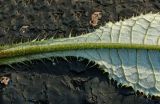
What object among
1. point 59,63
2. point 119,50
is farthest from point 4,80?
point 119,50

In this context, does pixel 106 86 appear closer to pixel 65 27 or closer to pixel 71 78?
pixel 71 78

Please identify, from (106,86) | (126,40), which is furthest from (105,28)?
(106,86)

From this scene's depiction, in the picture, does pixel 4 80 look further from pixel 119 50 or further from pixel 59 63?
pixel 119 50

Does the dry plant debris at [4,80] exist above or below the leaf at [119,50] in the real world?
below

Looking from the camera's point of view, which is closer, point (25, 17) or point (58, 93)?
point (58, 93)
